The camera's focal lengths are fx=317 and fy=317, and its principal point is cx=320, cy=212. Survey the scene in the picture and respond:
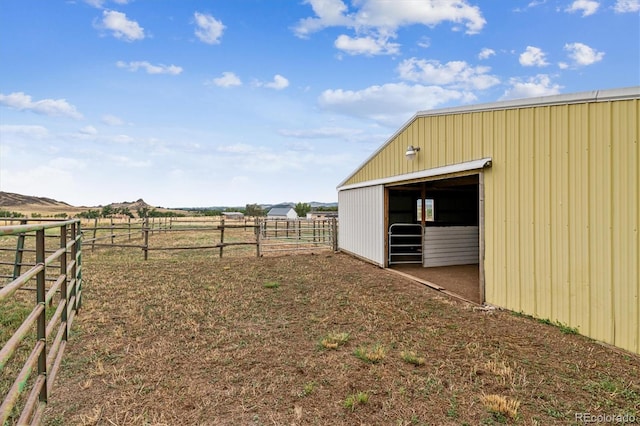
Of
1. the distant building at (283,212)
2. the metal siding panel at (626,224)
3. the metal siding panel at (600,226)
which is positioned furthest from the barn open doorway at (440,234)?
the distant building at (283,212)

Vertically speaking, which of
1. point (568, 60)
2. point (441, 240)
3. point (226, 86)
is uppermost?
point (226, 86)

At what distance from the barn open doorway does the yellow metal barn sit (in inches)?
8.3

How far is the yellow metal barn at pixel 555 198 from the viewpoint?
10.4 feet

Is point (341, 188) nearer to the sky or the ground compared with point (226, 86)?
nearer to the ground

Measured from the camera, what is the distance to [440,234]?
8148 mm

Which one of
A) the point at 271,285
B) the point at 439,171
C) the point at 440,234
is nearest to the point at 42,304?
the point at 271,285

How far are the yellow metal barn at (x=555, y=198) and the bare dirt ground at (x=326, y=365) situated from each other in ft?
1.14

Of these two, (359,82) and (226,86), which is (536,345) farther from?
(226,86)

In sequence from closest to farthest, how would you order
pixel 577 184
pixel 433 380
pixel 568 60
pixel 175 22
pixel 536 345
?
1. pixel 433 380
2. pixel 536 345
3. pixel 577 184
4. pixel 568 60
5. pixel 175 22

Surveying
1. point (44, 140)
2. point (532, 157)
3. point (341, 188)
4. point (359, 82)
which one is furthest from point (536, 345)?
point (44, 140)

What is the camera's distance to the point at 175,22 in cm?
1007

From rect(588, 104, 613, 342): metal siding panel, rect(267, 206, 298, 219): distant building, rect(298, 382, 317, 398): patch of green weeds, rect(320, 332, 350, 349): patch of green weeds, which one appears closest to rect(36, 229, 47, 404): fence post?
rect(298, 382, 317, 398): patch of green weeds

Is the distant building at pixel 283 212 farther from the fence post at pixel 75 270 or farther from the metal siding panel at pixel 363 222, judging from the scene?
the fence post at pixel 75 270

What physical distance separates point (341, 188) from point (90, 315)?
7.78 metres
